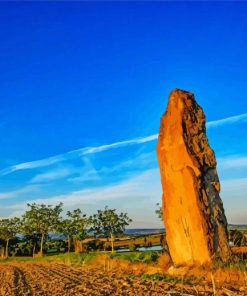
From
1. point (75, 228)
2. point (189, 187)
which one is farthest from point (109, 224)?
point (189, 187)

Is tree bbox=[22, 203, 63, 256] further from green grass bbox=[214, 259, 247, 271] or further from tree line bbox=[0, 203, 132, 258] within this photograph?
green grass bbox=[214, 259, 247, 271]

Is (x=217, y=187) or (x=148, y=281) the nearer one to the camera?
(x=148, y=281)

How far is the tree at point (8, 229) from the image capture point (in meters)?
79.6

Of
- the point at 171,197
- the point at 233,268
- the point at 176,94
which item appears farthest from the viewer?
the point at 176,94

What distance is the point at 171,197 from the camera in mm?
18891

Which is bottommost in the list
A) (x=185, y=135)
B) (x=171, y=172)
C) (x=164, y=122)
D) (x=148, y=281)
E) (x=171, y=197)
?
(x=148, y=281)

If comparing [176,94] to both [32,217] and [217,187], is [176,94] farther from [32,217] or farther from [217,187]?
[32,217]

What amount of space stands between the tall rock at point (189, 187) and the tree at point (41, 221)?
60250 millimetres

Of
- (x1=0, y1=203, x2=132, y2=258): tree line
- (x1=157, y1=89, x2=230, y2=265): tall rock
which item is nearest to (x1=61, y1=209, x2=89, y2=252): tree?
(x1=0, y1=203, x2=132, y2=258): tree line

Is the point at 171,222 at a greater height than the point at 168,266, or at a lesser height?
greater

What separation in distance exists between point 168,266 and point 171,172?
4.59 meters

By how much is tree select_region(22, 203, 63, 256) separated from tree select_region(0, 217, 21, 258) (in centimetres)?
278

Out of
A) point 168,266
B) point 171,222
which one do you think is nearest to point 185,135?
point 171,222

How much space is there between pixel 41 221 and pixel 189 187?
2511 inches
